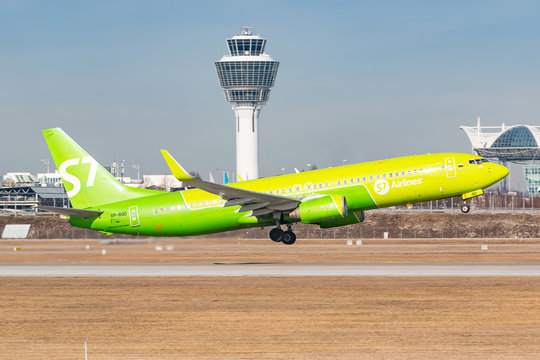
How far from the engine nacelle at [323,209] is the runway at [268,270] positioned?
3275mm

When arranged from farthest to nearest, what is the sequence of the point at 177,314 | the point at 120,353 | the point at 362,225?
the point at 362,225, the point at 177,314, the point at 120,353

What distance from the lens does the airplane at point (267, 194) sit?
50.6 meters

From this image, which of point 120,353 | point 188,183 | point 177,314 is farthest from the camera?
point 188,183

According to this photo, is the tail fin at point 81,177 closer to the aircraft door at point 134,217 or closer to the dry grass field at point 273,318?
the aircraft door at point 134,217

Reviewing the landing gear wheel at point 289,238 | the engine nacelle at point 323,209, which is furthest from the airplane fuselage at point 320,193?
the landing gear wheel at point 289,238

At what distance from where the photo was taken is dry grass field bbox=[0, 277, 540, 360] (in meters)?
26.5

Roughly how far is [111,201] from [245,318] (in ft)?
84.3

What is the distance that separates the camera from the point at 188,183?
48094mm

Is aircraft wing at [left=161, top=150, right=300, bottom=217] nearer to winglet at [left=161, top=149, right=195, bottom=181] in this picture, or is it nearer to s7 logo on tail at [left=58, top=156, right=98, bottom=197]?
winglet at [left=161, top=149, right=195, bottom=181]

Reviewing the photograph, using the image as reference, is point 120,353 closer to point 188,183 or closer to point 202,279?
point 202,279

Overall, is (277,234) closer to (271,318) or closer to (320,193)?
(320,193)

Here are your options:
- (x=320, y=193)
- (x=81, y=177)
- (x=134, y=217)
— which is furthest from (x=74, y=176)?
(x=320, y=193)

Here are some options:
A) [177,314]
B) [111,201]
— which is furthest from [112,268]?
[177,314]

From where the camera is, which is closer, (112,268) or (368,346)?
(368,346)
